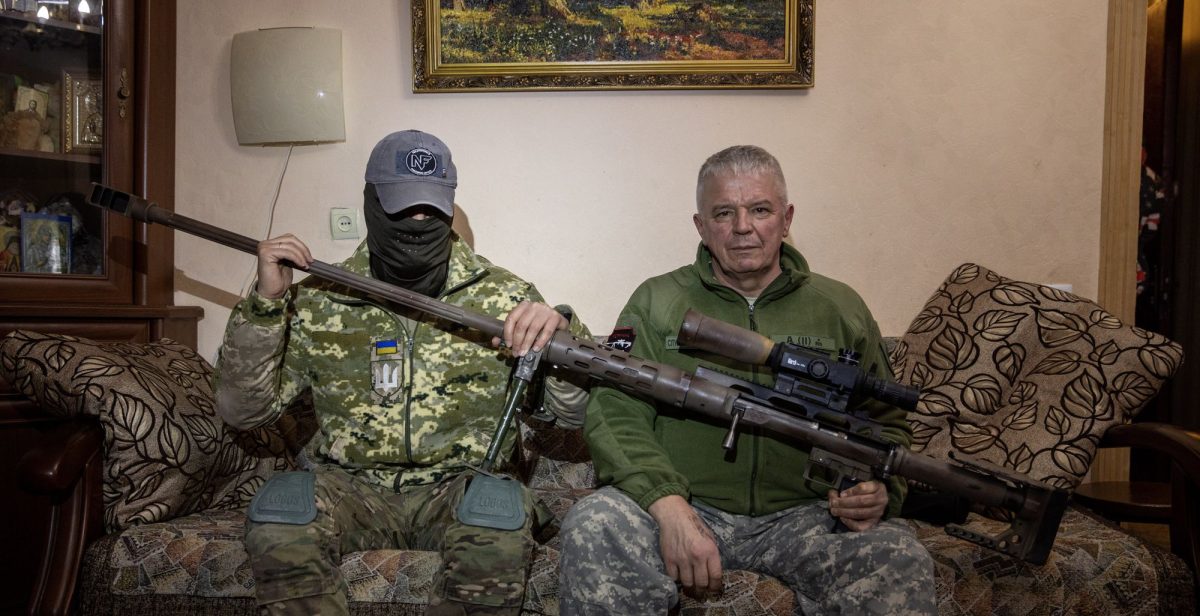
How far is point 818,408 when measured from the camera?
1.85 m

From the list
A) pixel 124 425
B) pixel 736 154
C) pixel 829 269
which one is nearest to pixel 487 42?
pixel 736 154

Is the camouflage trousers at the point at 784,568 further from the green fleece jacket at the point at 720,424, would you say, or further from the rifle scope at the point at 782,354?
the rifle scope at the point at 782,354

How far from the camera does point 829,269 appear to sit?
297cm

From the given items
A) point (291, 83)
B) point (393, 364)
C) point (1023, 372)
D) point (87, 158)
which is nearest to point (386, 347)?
point (393, 364)

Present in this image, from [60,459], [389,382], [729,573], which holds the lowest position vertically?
[729,573]

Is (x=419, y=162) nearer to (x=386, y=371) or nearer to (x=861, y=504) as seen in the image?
(x=386, y=371)

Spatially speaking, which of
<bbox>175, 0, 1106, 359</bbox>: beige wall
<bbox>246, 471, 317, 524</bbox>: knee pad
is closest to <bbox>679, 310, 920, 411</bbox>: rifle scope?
<bbox>246, 471, 317, 524</bbox>: knee pad

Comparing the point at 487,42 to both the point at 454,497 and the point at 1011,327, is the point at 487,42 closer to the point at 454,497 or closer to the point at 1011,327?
the point at 454,497

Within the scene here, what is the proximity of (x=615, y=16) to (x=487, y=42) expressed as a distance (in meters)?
0.49

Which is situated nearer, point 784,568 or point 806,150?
point 784,568

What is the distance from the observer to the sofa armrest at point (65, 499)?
77.0 inches

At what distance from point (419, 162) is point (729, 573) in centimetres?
138

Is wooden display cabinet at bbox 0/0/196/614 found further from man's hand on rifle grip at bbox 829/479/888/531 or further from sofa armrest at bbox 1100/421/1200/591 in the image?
sofa armrest at bbox 1100/421/1200/591

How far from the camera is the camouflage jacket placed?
7.11 feet
